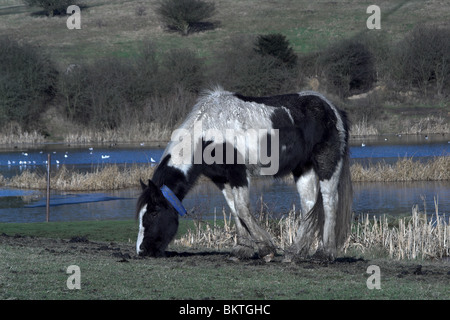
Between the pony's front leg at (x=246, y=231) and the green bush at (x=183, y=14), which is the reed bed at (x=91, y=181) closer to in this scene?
the pony's front leg at (x=246, y=231)

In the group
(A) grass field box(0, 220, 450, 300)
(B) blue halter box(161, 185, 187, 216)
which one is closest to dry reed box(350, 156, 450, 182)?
(A) grass field box(0, 220, 450, 300)

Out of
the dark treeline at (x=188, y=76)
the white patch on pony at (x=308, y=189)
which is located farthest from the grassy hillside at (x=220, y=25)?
the white patch on pony at (x=308, y=189)

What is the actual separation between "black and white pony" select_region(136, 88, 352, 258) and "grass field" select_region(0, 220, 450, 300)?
0.54 meters

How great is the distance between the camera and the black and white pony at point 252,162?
33.8ft

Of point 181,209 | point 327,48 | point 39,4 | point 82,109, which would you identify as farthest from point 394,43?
point 181,209

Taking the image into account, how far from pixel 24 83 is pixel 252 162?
51.3 meters

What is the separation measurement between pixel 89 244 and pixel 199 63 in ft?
164

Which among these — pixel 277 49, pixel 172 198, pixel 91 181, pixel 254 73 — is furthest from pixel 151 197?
pixel 277 49

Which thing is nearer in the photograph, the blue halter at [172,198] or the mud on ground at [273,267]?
the mud on ground at [273,267]

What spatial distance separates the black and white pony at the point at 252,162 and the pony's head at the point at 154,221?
0.05 feet

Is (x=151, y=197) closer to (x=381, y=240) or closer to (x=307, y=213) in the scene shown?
→ (x=307, y=213)

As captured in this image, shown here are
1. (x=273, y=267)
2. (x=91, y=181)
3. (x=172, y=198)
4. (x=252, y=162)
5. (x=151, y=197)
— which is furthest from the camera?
(x=91, y=181)

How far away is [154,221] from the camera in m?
10.2

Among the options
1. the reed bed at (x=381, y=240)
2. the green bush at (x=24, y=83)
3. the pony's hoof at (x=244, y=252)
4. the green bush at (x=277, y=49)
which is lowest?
the reed bed at (x=381, y=240)
